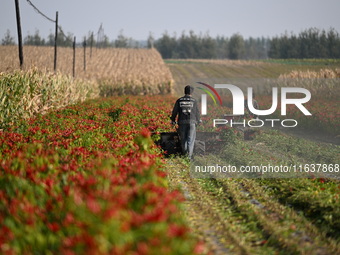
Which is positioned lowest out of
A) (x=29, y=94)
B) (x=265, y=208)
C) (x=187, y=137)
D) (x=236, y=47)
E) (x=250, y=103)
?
(x=265, y=208)

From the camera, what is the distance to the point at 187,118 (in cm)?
1206

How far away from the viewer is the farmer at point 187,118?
12055mm

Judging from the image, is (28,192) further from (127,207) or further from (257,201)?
(257,201)

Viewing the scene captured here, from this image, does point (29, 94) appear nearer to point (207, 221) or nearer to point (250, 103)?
point (250, 103)

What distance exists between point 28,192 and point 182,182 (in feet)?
17.4

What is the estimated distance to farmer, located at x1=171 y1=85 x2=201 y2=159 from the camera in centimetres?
1205

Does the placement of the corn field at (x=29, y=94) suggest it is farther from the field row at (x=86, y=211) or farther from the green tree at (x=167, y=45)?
the green tree at (x=167, y=45)

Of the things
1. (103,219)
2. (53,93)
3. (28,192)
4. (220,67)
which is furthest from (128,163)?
(220,67)

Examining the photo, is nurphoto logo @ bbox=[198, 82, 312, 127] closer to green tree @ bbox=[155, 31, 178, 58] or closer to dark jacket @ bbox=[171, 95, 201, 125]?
dark jacket @ bbox=[171, 95, 201, 125]

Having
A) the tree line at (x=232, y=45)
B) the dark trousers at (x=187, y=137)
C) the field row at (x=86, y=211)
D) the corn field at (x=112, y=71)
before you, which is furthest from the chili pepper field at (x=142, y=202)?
the tree line at (x=232, y=45)

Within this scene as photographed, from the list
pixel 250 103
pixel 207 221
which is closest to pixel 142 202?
pixel 207 221

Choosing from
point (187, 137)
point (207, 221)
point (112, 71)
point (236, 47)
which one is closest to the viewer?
point (207, 221)

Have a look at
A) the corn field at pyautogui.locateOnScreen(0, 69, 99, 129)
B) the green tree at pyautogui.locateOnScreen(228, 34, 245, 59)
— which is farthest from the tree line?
the corn field at pyautogui.locateOnScreen(0, 69, 99, 129)

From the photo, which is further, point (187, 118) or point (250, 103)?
point (250, 103)
